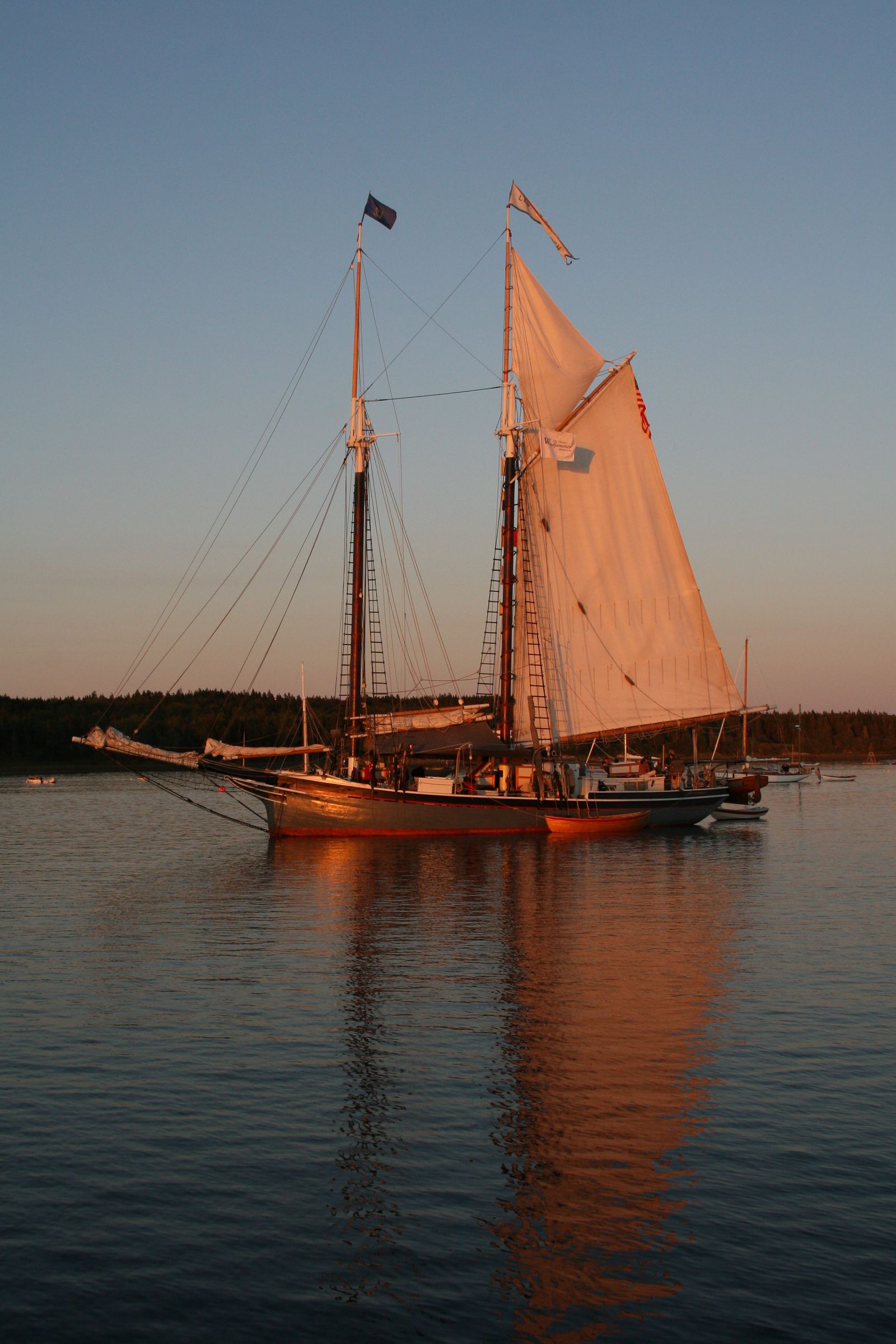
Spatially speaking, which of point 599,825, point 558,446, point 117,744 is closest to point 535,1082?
point 117,744

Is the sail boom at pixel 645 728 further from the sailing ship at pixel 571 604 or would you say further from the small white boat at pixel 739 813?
the small white boat at pixel 739 813

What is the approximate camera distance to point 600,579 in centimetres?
6156

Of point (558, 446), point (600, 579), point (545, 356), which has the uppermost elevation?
point (545, 356)

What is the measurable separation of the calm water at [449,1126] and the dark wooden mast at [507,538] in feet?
91.9

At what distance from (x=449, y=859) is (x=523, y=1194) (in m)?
34.1

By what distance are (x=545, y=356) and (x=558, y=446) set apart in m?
5.34

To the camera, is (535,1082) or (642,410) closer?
(535,1082)

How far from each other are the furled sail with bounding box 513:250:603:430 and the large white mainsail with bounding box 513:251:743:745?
0.08m

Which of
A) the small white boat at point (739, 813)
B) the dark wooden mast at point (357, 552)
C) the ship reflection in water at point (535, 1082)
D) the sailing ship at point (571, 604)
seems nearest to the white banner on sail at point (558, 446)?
the sailing ship at point (571, 604)

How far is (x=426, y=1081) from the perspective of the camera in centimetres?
1678

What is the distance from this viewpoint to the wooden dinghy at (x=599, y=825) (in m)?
55.8

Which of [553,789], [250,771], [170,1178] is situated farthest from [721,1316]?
[553,789]

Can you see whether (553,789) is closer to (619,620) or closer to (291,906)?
(619,620)

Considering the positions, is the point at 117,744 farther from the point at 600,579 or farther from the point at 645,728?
the point at 645,728
